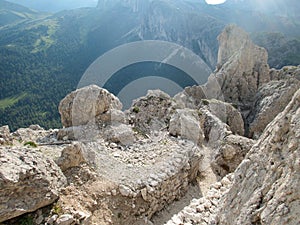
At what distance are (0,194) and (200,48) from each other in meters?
180

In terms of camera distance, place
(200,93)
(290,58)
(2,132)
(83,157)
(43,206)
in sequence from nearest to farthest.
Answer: (43,206), (83,157), (2,132), (200,93), (290,58)

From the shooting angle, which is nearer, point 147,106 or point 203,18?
point 147,106

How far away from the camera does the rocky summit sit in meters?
5.82

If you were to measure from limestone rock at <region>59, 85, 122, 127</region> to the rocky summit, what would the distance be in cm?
8

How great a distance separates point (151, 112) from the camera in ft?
88.2

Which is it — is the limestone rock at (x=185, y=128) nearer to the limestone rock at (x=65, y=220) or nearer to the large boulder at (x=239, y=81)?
the limestone rock at (x=65, y=220)

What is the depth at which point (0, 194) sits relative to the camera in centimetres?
897

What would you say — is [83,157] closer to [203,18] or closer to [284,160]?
[284,160]

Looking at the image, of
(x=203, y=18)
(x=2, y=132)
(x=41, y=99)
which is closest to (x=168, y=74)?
(x=41, y=99)

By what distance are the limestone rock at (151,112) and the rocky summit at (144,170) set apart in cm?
11

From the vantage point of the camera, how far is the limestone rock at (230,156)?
1866cm

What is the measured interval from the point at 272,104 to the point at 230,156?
23.3m

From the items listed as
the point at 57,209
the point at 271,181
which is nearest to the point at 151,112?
the point at 57,209

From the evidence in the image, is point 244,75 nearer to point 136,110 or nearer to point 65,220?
point 136,110
